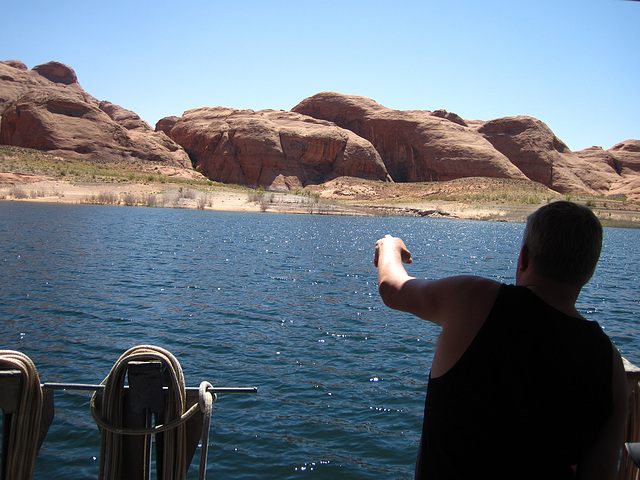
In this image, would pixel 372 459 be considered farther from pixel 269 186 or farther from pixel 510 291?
pixel 269 186

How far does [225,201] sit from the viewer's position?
6481 cm

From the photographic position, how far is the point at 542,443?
69.9 inches

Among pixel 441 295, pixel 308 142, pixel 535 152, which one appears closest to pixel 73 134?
pixel 308 142

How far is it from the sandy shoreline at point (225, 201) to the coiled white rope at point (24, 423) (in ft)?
185

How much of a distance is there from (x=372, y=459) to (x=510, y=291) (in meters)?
4.88

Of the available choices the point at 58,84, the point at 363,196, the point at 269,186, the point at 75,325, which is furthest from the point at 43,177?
the point at 58,84

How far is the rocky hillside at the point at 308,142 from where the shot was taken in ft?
276

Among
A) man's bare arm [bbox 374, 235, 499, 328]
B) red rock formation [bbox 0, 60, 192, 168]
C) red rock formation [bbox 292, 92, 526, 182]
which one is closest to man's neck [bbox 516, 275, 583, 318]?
man's bare arm [bbox 374, 235, 499, 328]

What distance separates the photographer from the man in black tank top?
1.75m

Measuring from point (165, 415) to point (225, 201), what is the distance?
63221mm

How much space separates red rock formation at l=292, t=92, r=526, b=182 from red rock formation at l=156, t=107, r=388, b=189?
28.4ft

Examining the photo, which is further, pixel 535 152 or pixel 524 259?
pixel 535 152

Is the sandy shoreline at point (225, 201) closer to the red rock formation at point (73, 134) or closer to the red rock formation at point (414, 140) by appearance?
the red rock formation at point (73, 134)

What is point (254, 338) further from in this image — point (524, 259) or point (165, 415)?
point (524, 259)
